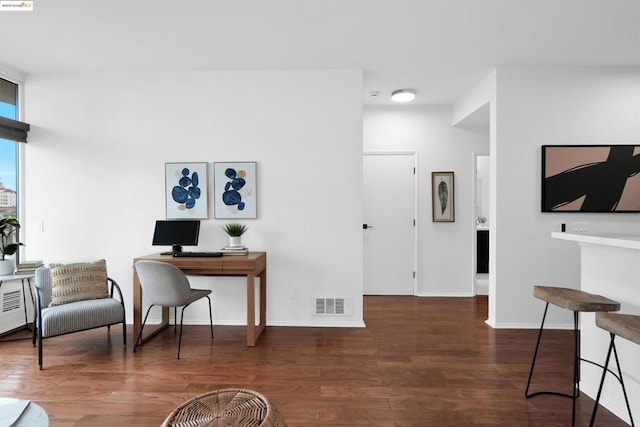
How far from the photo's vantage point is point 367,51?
340cm

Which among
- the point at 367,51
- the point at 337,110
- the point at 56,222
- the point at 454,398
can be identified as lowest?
the point at 454,398

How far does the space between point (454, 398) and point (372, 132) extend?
3.70m

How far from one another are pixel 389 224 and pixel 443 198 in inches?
33.5

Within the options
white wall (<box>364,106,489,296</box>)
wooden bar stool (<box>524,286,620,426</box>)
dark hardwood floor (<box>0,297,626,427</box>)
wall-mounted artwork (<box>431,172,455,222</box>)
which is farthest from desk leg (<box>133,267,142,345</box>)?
wall-mounted artwork (<box>431,172,455,222</box>)

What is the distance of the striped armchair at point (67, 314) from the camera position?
2.92 meters

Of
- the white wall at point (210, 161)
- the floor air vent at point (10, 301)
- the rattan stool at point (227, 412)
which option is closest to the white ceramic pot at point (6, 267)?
the floor air vent at point (10, 301)

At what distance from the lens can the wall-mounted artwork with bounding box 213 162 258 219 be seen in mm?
3852

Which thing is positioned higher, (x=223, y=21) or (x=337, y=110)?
(x=223, y=21)

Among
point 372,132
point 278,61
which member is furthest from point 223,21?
point 372,132

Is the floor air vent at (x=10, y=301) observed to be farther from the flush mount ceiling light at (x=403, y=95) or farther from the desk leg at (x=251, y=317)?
the flush mount ceiling light at (x=403, y=95)

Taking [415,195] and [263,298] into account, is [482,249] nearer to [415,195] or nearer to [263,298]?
[415,195]

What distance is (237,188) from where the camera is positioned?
3857 mm

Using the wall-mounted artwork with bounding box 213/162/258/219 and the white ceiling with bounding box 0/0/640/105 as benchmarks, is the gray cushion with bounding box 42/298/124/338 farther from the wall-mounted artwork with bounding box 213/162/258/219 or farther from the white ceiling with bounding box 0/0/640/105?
the white ceiling with bounding box 0/0/640/105

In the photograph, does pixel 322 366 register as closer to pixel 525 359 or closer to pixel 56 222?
pixel 525 359
